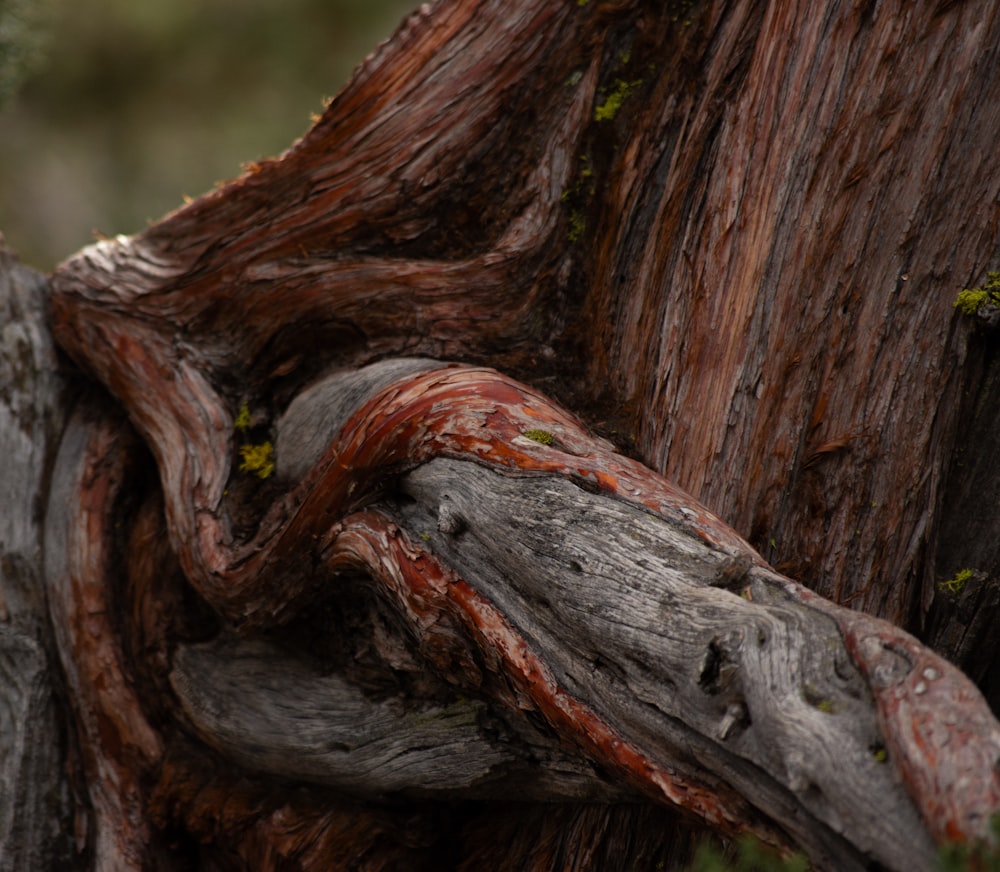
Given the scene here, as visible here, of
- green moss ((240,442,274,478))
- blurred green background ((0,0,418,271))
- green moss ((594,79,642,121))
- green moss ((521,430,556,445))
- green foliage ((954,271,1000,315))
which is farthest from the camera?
blurred green background ((0,0,418,271))

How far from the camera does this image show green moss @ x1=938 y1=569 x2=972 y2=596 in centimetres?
276

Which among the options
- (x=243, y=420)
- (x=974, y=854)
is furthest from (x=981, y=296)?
(x=243, y=420)

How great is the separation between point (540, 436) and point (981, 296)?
1.37 metres

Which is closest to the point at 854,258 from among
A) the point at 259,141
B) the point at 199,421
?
the point at 199,421

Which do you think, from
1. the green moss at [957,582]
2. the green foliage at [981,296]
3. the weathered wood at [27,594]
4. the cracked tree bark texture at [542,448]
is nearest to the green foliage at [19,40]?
the weathered wood at [27,594]

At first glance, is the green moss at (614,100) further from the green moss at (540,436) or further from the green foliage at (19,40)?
the green foliage at (19,40)

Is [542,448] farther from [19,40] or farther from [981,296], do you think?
[19,40]

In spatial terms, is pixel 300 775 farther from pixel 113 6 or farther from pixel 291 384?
pixel 113 6

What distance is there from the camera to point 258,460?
3477mm

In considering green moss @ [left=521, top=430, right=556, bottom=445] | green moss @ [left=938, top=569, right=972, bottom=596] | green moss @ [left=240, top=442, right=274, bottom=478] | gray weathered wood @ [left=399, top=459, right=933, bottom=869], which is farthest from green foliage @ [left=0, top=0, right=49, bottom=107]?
green moss @ [left=938, top=569, right=972, bottom=596]

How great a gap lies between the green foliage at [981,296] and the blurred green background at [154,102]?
9980mm

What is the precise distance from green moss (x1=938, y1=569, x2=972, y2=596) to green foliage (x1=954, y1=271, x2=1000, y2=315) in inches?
30.8

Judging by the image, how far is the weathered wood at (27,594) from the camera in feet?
11.5

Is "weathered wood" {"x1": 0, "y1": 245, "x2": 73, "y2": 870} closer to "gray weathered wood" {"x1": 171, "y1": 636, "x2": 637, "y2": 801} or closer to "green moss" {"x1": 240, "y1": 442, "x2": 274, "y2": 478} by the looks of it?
"gray weathered wood" {"x1": 171, "y1": 636, "x2": 637, "y2": 801}
